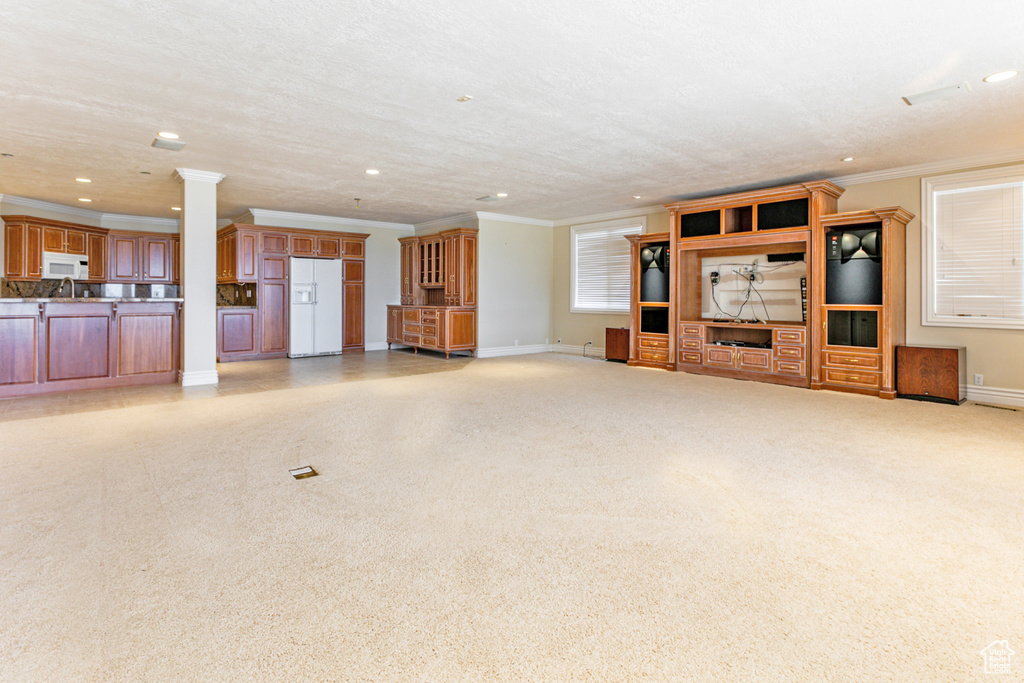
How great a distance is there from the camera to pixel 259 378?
6.74 metres

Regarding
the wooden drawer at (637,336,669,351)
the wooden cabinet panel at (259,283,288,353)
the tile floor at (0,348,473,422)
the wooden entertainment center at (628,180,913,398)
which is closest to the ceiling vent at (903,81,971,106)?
the wooden entertainment center at (628,180,913,398)

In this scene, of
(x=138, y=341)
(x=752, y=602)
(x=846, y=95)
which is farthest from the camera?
(x=138, y=341)

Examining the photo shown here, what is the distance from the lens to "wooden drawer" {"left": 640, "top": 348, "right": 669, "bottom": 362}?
7645 millimetres

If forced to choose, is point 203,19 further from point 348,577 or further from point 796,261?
point 796,261

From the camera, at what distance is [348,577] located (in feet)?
6.30

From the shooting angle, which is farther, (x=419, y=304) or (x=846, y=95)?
(x=419, y=304)

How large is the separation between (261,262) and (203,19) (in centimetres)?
662

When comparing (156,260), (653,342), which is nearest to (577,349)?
(653,342)

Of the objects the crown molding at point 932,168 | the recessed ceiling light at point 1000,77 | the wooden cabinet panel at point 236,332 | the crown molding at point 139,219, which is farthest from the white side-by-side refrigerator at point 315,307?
the recessed ceiling light at point 1000,77

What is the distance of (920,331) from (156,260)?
11.9 m

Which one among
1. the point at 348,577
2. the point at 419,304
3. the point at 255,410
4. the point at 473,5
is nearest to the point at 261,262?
the point at 419,304

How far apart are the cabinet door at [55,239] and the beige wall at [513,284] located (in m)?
6.63

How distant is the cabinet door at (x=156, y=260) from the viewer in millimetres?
9711

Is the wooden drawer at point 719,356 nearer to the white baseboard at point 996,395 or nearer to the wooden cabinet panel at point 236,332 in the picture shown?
the white baseboard at point 996,395
